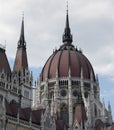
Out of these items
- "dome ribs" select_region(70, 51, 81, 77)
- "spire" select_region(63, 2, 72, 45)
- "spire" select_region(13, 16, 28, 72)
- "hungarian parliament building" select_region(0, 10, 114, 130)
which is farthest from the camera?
"spire" select_region(63, 2, 72, 45)

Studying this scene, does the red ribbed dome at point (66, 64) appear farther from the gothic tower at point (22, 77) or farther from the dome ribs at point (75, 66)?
the gothic tower at point (22, 77)

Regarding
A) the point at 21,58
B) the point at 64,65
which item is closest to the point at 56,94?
the point at 64,65

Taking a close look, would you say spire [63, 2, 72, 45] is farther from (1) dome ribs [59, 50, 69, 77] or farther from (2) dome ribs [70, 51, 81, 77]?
(2) dome ribs [70, 51, 81, 77]

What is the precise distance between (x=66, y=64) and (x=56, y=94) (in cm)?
814

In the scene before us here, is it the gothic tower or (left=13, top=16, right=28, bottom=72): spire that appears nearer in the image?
the gothic tower

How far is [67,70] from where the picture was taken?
86.3 meters

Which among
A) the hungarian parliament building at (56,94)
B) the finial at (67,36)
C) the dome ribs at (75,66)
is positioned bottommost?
the hungarian parliament building at (56,94)

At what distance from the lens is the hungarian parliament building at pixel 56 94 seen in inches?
2331

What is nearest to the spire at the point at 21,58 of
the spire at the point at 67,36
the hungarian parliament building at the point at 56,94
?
the hungarian parliament building at the point at 56,94

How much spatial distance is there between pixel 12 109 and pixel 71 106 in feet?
81.0

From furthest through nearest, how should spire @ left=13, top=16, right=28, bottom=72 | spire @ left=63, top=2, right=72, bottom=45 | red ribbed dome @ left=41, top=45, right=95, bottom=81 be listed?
spire @ left=63, top=2, right=72, bottom=45, red ribbed dome @ left=41, top=45, right=95, bottom=81, spire @ left=13, top=16, right=28, bottom=72

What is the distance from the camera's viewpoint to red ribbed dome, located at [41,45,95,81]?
8650cm

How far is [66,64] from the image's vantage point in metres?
87.2

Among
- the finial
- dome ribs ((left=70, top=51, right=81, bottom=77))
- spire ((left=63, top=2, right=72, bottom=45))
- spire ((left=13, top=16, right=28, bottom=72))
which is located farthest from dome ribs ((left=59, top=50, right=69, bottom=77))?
spire ((left=13, top=16, right=28, bottom=72))
